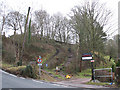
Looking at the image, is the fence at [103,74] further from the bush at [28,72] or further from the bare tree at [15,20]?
the bare tree at [15,20]

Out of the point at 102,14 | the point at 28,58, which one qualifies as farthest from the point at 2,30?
the point at 102,14

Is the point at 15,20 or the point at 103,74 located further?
the point at 15,20

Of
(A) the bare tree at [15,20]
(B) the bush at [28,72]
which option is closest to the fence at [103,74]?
(B) the bush at [28,72]

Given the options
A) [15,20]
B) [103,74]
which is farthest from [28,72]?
[15,20]

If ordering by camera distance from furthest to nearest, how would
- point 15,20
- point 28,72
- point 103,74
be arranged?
point 15,20, point 28,72, point 103,74

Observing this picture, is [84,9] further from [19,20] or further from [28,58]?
[28,58]

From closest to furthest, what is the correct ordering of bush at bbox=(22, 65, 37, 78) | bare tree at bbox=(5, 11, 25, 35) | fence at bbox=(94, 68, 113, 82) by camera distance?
fence at bbox=(94, 68, 113, 82), bush at bbox=(22, 65, 37, 78), bare tree at bbox=(5, 11, 25, 35)

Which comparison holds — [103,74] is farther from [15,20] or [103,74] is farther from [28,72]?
[15,20]

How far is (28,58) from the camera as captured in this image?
31.7m

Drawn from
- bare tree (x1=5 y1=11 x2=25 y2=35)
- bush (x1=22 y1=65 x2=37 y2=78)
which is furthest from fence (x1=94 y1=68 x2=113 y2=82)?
bare tree (x1=5 y1=11 x2=25 y2=35)

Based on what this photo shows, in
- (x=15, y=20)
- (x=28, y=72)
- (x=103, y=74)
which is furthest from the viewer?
(x=15, y=20)


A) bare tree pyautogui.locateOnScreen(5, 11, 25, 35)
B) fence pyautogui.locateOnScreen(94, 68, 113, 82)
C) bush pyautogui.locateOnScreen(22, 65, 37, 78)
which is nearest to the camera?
fence pyautogui.locateOnScreen(94, 68, 113, 82)

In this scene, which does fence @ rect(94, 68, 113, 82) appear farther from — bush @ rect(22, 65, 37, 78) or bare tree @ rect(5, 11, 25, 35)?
bare tree @ rect(5, 11, 25, 35)

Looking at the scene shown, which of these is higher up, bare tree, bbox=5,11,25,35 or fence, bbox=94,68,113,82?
bare tree, bbox=5,11,25,35
